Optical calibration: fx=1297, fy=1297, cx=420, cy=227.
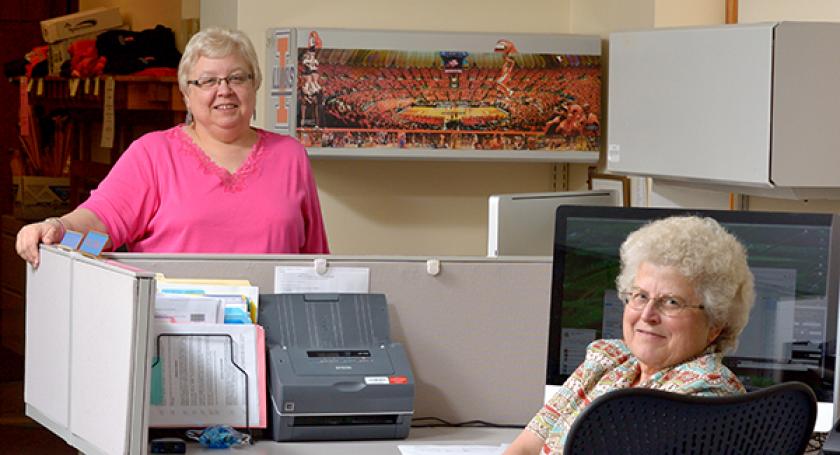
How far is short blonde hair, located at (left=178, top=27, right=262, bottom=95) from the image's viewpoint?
297 centimetres

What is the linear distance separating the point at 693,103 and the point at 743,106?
0.60 feet

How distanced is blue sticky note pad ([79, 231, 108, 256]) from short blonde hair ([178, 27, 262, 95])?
672mm

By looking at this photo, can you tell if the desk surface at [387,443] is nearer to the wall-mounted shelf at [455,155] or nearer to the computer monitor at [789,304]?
the computer monitor at [789,304]

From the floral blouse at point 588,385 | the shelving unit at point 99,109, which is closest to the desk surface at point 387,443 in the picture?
the floral blouse at point 588,385

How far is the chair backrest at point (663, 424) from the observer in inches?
56.8

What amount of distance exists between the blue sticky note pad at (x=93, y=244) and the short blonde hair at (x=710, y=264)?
Answer: 1023 mm

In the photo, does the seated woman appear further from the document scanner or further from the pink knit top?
the pink knit top

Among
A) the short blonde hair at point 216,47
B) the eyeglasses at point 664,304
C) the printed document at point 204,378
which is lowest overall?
the printed document at point 204,378

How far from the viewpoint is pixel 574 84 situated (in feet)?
13.8

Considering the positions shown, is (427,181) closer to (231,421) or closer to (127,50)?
(127,50)

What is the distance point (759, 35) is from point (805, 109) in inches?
7.5

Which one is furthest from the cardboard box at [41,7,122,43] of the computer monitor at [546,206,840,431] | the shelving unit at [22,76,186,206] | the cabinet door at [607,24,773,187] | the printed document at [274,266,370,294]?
the computer monitor at [546,206,840,431]

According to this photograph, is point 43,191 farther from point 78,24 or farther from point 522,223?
point 522,223

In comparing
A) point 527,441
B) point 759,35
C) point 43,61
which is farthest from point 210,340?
point 43,61
